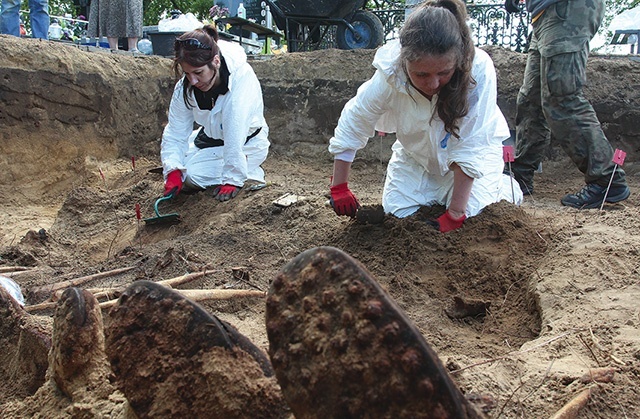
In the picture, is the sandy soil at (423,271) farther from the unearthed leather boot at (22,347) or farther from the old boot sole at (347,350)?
the old boot sole at (347,350)

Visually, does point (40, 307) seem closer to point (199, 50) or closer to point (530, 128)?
point (199, 50)

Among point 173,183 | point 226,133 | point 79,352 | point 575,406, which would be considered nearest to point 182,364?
point 79,352

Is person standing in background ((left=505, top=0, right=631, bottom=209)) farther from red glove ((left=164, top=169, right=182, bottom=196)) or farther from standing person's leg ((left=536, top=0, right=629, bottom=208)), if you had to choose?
red glove ((left=164, top=169, right=182, bottom=196))

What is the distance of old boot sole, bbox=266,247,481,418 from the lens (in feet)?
2.88

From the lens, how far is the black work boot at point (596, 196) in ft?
12.6

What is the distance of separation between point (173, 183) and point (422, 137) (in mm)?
Result: 2268

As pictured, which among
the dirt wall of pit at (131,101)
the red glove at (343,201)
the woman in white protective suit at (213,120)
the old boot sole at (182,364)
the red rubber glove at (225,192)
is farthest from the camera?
the dirt wall of pit at (131,101)

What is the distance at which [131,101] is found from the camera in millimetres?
6328

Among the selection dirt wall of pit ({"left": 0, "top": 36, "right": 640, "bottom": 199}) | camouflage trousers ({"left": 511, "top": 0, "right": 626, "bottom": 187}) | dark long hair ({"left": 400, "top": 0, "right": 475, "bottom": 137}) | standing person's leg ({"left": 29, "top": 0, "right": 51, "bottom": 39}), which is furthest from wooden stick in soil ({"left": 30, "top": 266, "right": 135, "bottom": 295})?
standing person's leg ({"left": 29, "top": 0, "right": 51, "bottom": 39})

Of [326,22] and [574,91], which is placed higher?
[326,22]

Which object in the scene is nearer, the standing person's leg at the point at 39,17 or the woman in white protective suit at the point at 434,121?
the woman in white protective suit at the point at 434,121

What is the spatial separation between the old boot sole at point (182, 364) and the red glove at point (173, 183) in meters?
3.45

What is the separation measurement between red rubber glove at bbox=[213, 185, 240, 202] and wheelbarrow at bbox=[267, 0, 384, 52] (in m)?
5.33

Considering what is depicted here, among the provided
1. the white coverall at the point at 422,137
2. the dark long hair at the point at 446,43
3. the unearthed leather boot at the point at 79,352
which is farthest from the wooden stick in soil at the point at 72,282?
the dark long hair at the point at 446,43
